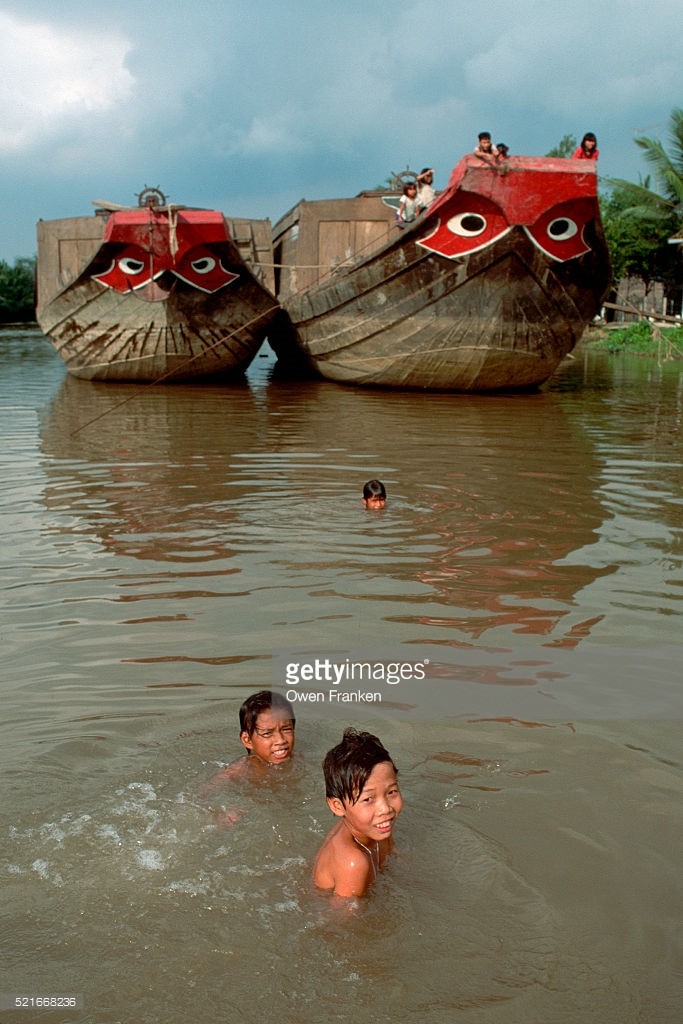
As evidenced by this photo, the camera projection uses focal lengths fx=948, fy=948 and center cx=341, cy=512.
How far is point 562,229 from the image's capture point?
12.3m

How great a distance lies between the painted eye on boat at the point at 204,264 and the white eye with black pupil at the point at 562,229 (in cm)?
496

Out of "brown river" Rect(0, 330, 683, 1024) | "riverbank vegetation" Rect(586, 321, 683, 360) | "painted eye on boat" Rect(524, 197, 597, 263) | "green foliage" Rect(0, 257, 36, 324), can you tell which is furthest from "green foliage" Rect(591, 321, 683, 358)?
"green foliage" Rect(0, 257, 36, 324)

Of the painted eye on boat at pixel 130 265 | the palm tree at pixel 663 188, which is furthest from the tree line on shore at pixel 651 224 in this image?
the painted eye on boat at pixel 130 265

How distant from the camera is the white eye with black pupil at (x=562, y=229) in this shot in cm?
1217

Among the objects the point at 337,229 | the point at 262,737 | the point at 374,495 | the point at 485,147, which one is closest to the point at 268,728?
the point at 262,737

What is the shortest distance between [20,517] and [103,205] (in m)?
10.4

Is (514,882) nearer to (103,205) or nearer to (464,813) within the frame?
(464,813)

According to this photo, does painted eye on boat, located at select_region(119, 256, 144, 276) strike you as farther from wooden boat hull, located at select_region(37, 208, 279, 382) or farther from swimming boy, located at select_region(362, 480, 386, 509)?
swimming boy, located at select_region(362, 480, 386, 509)

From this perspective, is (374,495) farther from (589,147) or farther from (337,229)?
(337,229)

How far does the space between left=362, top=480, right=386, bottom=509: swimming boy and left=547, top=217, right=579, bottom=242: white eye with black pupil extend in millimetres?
6882

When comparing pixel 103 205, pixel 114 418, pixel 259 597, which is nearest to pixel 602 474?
pixel 259 597

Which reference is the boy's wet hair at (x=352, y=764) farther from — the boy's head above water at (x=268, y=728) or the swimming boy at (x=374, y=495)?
the swimming boy at (x=374, y=495)

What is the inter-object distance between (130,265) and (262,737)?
1203cm

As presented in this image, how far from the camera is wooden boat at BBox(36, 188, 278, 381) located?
44.4ft
